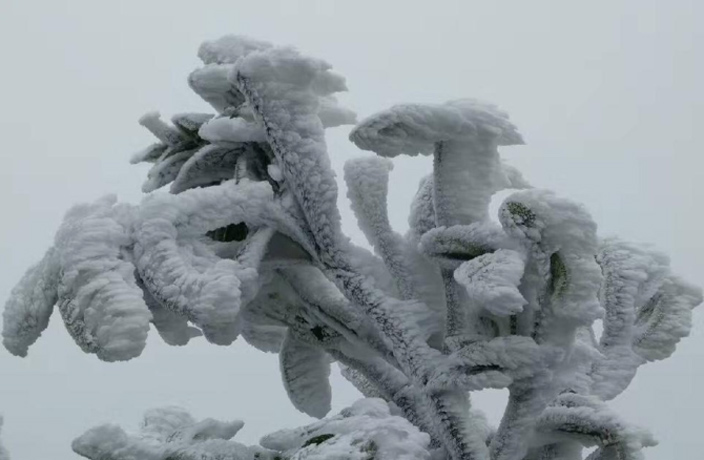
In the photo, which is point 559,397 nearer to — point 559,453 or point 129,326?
point 559,453

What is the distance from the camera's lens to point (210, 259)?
0.91m

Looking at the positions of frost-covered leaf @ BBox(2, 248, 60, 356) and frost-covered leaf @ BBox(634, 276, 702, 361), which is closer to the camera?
frost-covered leaf @ BBox(2, 248, 60, 356)

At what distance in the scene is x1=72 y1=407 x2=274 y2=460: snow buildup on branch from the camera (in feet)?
3.22

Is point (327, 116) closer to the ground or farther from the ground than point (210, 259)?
farther from the ground

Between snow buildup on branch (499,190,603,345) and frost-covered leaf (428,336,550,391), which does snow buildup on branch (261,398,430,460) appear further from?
snow buildup on branch (499,190,603,345)

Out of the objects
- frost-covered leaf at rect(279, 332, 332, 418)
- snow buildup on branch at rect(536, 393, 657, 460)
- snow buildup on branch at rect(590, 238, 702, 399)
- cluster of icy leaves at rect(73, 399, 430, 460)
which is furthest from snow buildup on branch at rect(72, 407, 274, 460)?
snow buildup on branch at rect(590, 238, 702, 399)

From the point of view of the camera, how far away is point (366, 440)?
2.69 feet

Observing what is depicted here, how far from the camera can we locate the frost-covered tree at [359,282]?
852mm

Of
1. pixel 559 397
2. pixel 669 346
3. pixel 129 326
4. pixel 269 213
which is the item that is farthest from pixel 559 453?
pixel 129 326

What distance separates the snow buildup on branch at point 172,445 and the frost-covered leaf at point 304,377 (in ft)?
0.35

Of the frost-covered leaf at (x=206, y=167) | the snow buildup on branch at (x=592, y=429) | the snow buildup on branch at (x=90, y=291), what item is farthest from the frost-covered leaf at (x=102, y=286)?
the snow buildup on branch at (x=592, y=429)

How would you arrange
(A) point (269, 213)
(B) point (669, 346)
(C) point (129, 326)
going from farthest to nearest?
(B) point (669, 346)
(A) point (269, 213)
(C) point (129, 326)

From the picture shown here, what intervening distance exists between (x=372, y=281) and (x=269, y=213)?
141 millimetres

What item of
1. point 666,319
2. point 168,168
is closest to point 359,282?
point 168,168
